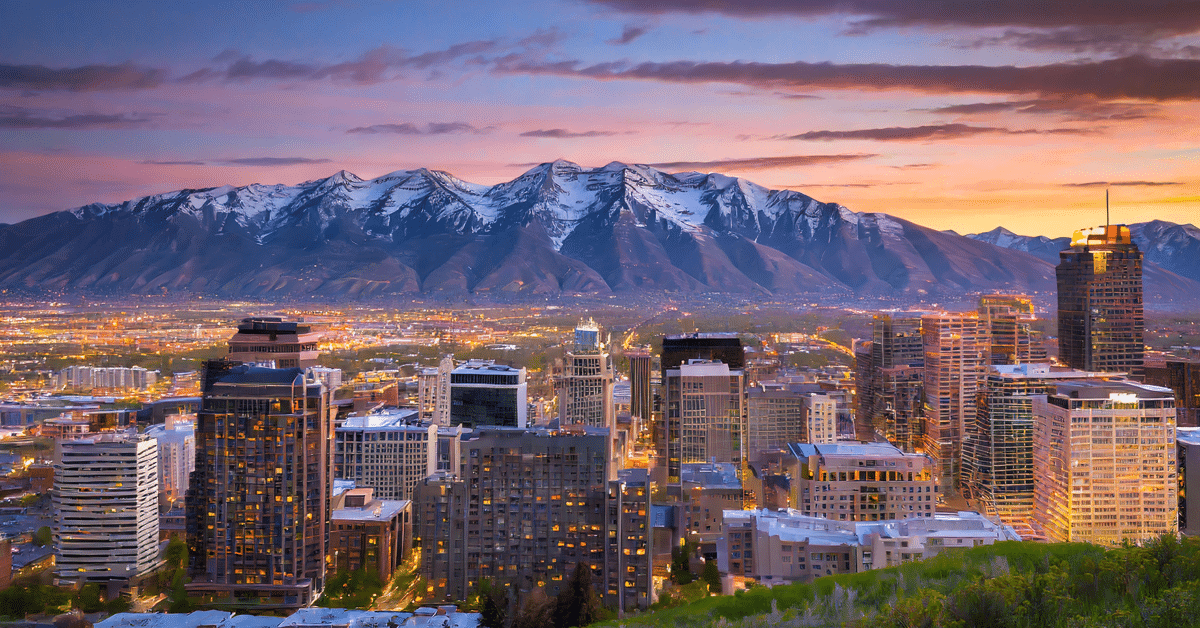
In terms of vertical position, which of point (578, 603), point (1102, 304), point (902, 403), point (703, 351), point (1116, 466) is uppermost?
point (1102, 304)

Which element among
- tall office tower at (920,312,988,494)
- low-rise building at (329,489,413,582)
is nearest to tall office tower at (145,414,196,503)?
low-rise building at (329,489,413,582)

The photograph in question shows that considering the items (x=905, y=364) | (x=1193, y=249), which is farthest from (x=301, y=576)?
(x=1193, y=249)

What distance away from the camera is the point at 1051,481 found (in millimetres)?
20203

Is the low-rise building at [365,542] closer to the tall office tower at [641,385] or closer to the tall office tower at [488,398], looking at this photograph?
the tall office tower at [488,398]

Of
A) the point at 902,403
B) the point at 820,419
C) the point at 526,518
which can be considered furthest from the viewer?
the point at 902,403

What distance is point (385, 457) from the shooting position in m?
22.5

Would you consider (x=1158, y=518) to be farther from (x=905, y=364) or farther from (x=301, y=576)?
(x=301, y=576)

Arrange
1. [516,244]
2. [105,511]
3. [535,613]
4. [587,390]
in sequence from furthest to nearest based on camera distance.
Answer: [516,244] → [587,390] → [105,511] → [535,613]

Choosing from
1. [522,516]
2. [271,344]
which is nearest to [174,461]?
[271,344]

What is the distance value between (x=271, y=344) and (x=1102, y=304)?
27.0 m

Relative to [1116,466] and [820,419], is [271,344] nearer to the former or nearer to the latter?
[820,419]

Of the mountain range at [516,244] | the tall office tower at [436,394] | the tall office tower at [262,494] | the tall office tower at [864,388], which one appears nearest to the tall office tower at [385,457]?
the tall office tower at [436,394]

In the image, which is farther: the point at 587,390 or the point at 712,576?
the point at 587,390

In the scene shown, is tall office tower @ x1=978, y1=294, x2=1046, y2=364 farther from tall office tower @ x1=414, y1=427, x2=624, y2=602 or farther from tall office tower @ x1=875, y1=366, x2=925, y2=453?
tall office tower @ x1=414, y1=427, x2=624, y2=602
